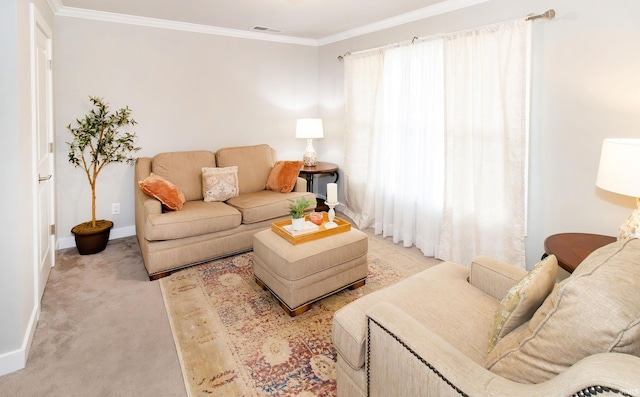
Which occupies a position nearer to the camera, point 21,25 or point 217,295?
point 21,25

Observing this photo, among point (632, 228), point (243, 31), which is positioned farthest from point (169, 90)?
point (632, 228)

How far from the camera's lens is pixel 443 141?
3.56 meters

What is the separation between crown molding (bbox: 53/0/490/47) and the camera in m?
3.39

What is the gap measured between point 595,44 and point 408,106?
66.6 inches

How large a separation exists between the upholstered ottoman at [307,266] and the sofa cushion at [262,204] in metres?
0.73

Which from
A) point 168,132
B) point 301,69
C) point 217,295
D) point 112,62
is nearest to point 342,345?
point 217,295

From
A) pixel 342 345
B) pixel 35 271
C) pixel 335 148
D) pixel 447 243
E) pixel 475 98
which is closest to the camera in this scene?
pixel 342 345

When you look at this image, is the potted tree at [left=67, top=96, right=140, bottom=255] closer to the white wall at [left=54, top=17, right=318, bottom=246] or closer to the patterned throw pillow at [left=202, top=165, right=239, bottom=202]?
the white wall at [left=54, top=17, right=318, bottom=246]

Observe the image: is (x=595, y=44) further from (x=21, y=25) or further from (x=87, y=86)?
(x=87, y=86)

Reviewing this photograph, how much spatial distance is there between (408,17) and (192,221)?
2.99 metres

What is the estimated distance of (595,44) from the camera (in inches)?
95.7

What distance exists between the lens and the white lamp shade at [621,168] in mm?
1817

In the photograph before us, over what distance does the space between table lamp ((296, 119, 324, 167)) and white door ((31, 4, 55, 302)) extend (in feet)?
8.88

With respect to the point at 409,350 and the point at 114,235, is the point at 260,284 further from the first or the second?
the point at 114,235
